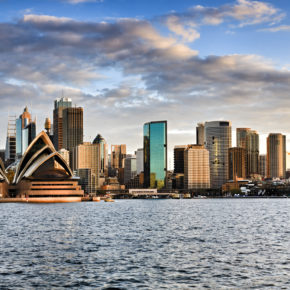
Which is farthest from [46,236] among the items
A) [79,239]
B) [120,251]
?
[120,251]

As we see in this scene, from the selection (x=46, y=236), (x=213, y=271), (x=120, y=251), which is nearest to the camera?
(x=213, y=271)

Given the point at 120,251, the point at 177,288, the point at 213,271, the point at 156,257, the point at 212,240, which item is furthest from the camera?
the point at 212,240

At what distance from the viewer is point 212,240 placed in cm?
5747

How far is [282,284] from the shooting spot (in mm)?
33438

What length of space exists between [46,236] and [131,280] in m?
29.0

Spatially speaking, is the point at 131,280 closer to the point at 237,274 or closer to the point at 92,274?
the point at 92,274

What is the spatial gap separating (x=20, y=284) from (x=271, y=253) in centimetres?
2366

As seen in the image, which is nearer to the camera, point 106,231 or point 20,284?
point 20,284

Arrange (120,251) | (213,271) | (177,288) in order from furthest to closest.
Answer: (120,251), (213,271), (177,288)

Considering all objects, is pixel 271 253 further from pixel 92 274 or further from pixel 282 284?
pixel 92 274

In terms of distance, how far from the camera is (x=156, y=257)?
146ft

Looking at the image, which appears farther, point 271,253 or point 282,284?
point 271,253

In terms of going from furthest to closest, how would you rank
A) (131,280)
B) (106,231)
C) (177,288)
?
(106,231), (131,280), (177,288)

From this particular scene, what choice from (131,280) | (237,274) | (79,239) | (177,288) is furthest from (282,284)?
(79,239)
